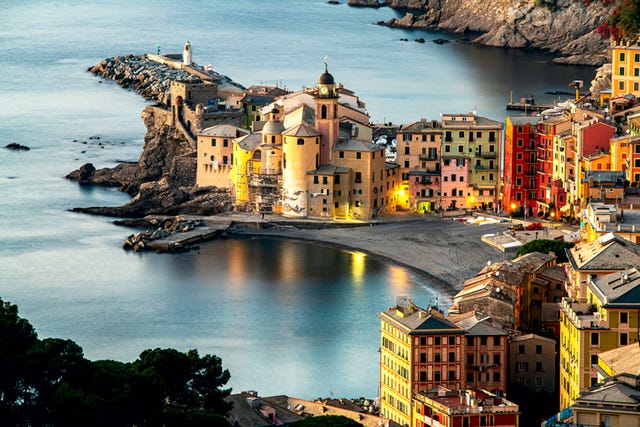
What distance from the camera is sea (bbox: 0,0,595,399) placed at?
69812 mm

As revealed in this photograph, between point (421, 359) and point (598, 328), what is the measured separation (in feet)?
16.2

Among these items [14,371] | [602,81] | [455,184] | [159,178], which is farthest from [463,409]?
Answer: [602,81]

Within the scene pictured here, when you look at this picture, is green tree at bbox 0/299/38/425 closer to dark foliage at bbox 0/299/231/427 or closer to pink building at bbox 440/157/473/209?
dark foliage at bbox 0/299/231/427

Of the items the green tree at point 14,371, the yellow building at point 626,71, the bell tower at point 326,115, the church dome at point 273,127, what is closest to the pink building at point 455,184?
the bell tower at point 326,115

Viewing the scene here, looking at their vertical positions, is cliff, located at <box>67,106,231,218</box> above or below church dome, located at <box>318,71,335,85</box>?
below

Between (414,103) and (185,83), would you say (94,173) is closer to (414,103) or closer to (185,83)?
(185,83)

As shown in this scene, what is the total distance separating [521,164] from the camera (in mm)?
84688

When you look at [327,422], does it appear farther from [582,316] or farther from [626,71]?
[626,71]

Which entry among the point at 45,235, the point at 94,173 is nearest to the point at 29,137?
the point at 94,173

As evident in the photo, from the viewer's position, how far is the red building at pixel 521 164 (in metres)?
84.4

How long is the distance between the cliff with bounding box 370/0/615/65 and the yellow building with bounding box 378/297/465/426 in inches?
3126

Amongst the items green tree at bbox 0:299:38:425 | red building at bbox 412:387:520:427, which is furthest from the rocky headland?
red building at bbox 412:387:520:427

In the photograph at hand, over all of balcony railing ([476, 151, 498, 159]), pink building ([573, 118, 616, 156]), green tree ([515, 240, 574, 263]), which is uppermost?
pink building ([573, 118, 616, 156])

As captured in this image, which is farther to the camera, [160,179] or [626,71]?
[160,179]
